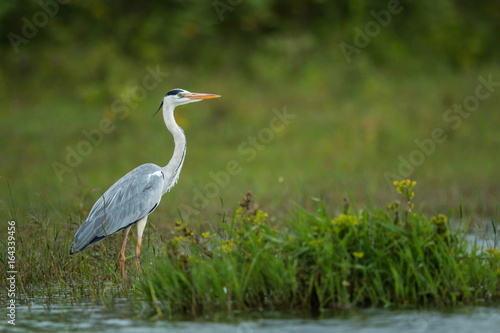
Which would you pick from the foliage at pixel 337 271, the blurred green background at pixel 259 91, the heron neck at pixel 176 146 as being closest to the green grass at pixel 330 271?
the foliage at pixel 337 271

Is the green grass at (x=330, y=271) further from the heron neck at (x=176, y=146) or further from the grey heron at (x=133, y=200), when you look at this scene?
the heron neck at (x=176, y=146)

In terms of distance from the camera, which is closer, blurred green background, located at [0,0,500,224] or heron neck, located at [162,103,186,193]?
heron neck, located at [162,103,186,193]

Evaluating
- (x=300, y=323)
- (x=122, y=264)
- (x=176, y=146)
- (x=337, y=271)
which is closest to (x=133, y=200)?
(x=176, y=146)

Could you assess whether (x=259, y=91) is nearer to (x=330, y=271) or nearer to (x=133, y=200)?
(x=133, y=200)

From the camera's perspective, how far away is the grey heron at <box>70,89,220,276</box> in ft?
25.8

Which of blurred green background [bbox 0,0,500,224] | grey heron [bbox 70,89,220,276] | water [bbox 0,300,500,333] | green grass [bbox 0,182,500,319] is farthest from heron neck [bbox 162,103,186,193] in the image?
blurred green background [bbox 0,0,500,224]

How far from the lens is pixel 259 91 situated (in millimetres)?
17547

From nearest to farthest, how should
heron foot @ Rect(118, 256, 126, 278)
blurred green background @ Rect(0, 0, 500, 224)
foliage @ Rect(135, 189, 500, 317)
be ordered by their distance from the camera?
foliage @ Rect(135, 189, 500, 317) < heron foot @ Rect(118, 256, 126, 278) < blurred green background @ Rect(0, 0, 500, 224)

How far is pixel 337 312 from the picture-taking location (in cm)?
589

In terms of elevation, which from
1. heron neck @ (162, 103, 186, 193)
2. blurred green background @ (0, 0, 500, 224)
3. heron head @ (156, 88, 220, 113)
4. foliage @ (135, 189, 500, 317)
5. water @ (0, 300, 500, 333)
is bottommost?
water @ (0, 300, 500, 333)

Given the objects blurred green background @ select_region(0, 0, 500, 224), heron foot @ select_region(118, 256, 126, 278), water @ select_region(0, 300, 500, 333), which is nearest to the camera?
water @ select_region(0, 300, 500, 333)

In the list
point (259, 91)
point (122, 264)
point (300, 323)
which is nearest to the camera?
point (300, 323)

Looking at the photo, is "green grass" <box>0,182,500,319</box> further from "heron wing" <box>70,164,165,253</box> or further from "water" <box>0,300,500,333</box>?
"heron wing" <box>70,164,165,253</box>

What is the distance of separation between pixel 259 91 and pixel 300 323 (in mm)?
12255
